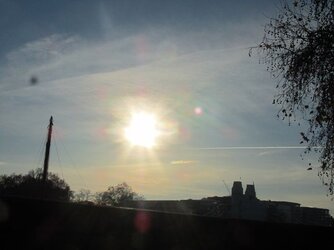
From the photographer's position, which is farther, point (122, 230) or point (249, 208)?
point (249, 208)

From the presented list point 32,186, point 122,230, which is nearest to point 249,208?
point 32,186

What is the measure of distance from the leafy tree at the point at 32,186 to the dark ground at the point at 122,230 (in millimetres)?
59880

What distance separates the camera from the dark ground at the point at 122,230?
30.2 feet

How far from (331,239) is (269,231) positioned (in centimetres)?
209

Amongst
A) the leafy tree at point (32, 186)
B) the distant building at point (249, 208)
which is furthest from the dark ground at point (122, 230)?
the distant building at point (249, 208)

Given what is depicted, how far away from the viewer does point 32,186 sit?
7488cm

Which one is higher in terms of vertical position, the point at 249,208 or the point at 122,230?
the point at 249,208

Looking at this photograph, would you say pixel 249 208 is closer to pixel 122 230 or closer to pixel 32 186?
pixel 32 186

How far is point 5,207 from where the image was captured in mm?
9133

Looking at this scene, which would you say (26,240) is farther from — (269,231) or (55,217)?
(269,231)


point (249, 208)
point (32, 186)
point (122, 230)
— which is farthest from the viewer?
point (249, 208)

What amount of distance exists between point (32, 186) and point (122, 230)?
67.4 metres

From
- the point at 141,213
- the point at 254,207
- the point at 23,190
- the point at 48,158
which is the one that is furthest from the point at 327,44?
the point at 254,207

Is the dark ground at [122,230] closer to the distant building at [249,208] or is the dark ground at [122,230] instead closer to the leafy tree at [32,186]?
the leafy tree at [32,186]
